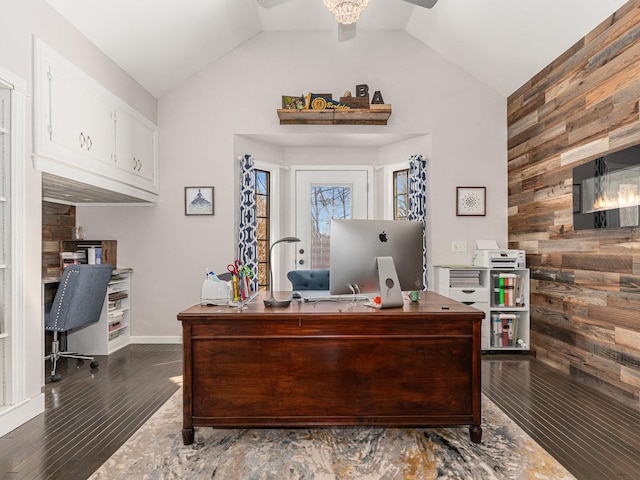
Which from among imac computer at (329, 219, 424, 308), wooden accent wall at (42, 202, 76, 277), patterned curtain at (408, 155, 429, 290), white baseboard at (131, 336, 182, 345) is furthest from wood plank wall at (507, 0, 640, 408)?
wooden accent wall at (42, 202, 76, 277)

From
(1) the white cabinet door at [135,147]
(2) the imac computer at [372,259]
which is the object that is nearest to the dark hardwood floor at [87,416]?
(2) the imac computer at [372,259]

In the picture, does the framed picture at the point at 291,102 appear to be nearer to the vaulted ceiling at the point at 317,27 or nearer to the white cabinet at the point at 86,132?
the vaulted ceiling at the point at 317,27

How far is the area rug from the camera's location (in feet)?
6.82

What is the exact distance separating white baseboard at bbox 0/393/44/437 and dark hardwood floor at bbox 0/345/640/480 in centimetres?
4

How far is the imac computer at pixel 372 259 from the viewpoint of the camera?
252cm

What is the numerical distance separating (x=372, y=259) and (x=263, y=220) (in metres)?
3.02

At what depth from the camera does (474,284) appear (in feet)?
14.8

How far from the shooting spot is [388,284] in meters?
2.51

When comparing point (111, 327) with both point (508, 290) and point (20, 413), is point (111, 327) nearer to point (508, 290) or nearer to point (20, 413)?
point (20, 413)

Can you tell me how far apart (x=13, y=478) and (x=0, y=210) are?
5.06 ft

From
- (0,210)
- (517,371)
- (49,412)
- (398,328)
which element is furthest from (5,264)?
(517,371)

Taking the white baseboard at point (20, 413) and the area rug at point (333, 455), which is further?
the white baseboard at point (20, 413)

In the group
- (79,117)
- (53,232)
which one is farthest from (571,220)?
(53,232)

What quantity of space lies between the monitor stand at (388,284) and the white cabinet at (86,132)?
2362mm
